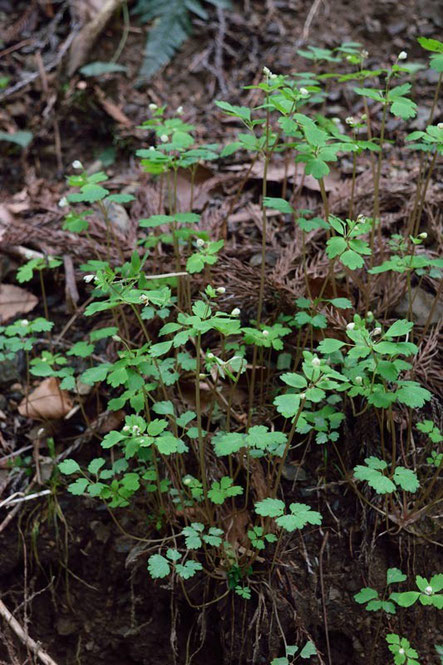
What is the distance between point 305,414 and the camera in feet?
8.06

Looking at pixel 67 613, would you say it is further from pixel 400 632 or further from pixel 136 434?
pixel 400 632

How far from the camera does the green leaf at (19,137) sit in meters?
4.04

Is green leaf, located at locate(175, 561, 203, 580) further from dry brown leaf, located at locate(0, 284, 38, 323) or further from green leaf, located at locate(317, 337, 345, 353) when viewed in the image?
dry brown leaf, located at locate(0, 284, 38, 323)

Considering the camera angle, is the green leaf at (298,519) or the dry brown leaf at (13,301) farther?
the dry brown leaf at (13,301)

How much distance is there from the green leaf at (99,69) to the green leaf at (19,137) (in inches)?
23.6

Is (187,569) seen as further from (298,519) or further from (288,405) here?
(288,405)

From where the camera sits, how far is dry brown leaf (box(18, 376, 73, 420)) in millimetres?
2934

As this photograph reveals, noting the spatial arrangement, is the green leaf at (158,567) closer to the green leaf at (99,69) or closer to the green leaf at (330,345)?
the green leaf at (330,345)

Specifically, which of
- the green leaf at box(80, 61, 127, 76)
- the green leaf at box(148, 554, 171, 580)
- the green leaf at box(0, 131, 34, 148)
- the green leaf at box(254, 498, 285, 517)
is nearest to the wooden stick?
the green leaf at box(148, 554, 171, 580)

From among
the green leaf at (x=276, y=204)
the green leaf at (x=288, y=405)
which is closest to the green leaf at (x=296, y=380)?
the green leaf at (x=288, y=405)

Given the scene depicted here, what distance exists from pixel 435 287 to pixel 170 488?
1.57 m

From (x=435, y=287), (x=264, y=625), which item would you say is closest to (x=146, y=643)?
(x=264, y=625)

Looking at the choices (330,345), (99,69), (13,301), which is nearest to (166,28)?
(99,69)

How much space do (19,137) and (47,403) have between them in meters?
2.04
